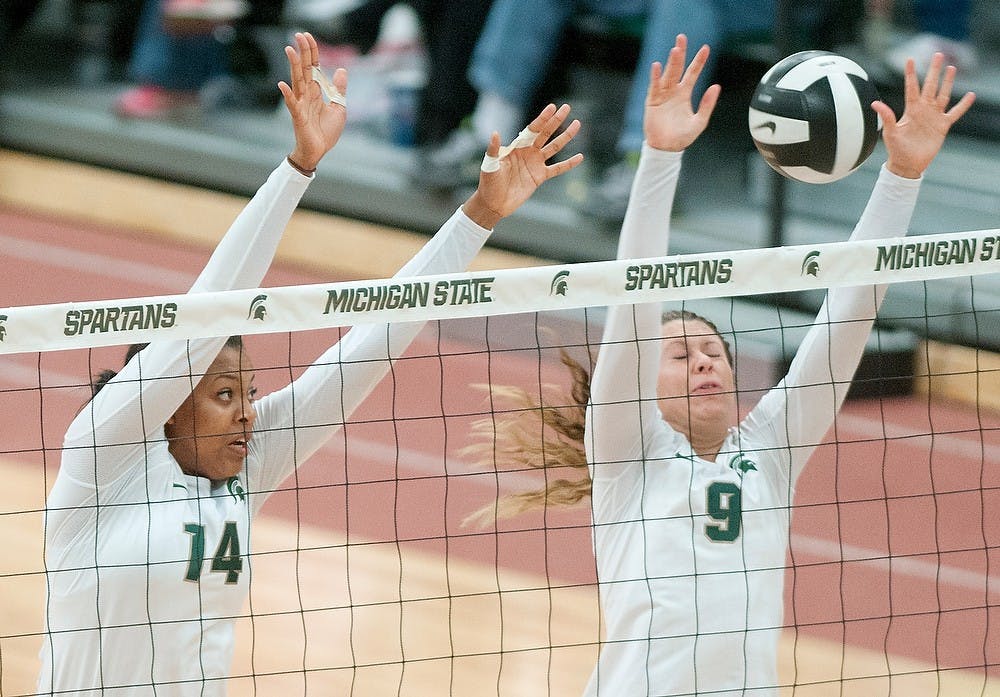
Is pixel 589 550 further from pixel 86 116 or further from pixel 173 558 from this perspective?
pixel 86 116

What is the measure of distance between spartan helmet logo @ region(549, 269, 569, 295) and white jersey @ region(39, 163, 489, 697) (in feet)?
1.90

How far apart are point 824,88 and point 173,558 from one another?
6.49 ft

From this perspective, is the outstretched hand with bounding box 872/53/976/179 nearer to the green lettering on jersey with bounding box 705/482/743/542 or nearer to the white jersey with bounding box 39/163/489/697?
the green lettering on jersey with bounding box 705/482/743/542

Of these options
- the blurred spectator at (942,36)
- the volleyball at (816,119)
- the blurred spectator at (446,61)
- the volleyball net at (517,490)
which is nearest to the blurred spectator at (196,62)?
the blurred spectator at (446,61)

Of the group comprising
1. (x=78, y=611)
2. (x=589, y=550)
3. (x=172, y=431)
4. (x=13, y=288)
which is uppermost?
(x=13, y=288)

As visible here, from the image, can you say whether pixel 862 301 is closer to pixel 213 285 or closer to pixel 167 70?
pixel 213 285

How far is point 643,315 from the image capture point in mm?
3307

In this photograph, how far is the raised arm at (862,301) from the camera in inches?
132

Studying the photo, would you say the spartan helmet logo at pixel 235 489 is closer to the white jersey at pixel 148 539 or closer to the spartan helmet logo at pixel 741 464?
the white jersey at pixel 148 539

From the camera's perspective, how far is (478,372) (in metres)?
7.19

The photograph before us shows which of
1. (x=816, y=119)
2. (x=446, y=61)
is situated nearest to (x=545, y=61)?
(x=446, y=61)

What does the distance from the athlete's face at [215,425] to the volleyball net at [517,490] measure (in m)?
0.14

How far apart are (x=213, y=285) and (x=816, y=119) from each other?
1.56 meters

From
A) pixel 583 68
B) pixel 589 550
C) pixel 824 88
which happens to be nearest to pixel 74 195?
pixel 583 68
